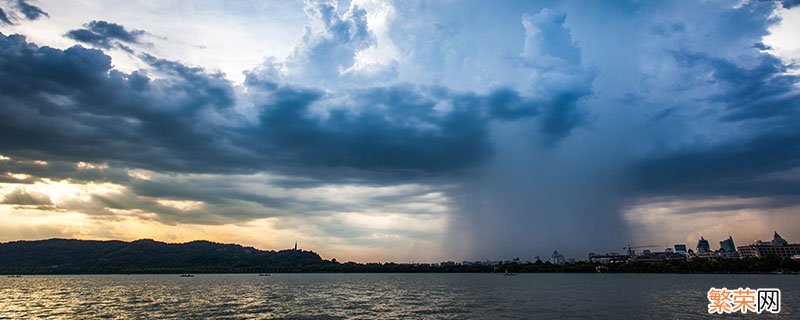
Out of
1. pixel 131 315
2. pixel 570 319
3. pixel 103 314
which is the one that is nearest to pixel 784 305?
pixel 570 319

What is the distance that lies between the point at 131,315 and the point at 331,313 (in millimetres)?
34203

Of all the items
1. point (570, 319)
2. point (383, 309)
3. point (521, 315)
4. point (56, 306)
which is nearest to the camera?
point (570, 319)

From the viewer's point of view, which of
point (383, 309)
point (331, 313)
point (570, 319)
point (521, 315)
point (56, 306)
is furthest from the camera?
point (56, 306)

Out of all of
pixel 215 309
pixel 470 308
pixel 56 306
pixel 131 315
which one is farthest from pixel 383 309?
pixel 56 306

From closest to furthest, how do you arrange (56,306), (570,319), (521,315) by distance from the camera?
1. (570,319)
2. (521,315)
3. (56,306)

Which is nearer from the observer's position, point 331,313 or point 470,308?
point 331,313

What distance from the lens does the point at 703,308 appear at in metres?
87.1

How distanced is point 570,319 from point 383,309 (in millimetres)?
35341

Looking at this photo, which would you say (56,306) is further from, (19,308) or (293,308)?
(293,308)

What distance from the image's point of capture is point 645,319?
71188 mm

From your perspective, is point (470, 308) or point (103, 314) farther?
point (470, 308)

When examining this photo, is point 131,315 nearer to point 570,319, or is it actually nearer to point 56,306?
point 56,306

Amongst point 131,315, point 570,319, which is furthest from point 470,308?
point 131,315

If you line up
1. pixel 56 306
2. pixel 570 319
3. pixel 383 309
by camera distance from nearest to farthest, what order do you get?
pixel 570 319, pixel 383 309, pixel 56 306
